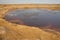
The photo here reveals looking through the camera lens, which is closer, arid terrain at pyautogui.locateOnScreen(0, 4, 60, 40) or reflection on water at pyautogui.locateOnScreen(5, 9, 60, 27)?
arid terrain at pyautogui.locateOnScreen(0, 4, 60, 40)

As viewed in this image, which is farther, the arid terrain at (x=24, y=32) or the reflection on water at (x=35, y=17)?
the reflection on water at (x=35, y=17)

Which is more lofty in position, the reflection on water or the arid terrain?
the reflection on water

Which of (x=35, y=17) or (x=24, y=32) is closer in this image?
(x=24, y=32)

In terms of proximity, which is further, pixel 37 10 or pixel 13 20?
pixel 37 10

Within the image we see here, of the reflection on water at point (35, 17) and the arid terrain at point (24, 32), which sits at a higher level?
the reflection on water at point (35, 17)
